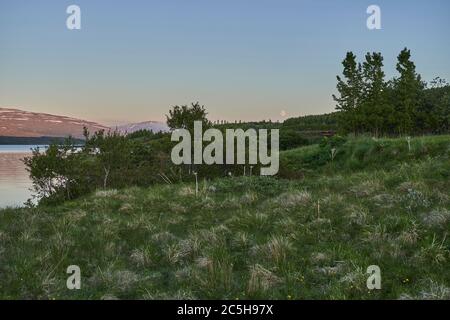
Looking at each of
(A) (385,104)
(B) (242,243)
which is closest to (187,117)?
(B) (242,243)

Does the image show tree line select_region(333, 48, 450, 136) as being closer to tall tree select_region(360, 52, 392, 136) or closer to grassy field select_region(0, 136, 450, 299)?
tall tree select_region(360, 52, 392, 136)

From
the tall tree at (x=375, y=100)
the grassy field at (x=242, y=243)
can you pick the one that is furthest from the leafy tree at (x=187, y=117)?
the tall tree at (x=375, y=100)

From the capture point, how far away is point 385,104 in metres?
41.0

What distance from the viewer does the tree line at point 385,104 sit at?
135 feet

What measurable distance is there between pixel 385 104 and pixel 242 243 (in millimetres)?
36123

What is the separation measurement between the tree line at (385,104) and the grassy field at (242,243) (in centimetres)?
2805

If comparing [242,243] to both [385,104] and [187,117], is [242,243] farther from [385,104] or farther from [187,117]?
[385,104]

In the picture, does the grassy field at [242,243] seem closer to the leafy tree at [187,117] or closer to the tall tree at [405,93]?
the leafy tree at [187,117]

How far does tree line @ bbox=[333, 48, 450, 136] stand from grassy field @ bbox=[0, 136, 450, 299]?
1104 inches
